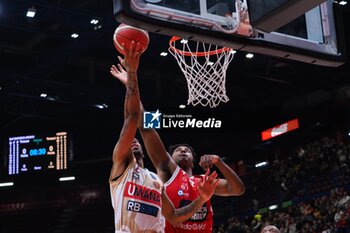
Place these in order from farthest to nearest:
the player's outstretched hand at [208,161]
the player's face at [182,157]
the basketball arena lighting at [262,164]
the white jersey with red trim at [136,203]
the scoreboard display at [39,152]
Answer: the basketball arena lighting at [262,164], the scoreboard display at [39,152], the player's face at [182,157], the player's outstretched hand at [208,161], the white jersey with red trim at [136,203]

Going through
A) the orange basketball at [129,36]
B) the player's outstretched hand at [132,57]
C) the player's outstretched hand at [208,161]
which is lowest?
the player's outstretched hand at [208,161]

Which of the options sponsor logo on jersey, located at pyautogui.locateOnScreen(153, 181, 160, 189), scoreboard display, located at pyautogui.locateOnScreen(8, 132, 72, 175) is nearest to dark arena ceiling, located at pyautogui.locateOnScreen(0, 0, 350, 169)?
scoreboard display, located at pyautogui.locateOnScreen(8, 132, 72, 175)

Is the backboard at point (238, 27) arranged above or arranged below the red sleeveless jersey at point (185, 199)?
above

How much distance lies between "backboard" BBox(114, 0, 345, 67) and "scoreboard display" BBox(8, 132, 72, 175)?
10808 mm

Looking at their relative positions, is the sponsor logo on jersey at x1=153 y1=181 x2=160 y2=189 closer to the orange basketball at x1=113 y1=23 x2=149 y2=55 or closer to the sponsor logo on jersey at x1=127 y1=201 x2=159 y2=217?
the sponsor logo on jersey at x1=127 y1=201 x2=159 y2=217

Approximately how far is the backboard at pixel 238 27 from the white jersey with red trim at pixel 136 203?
961mm

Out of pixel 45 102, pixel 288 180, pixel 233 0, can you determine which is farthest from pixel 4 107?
pixel 233 0

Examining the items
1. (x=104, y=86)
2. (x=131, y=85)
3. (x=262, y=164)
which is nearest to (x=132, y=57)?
(x=131, y=85)

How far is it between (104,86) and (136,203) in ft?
41.7

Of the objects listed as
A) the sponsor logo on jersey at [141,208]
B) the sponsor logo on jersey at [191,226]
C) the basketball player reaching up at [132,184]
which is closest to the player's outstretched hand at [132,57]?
the basketball player reaching up at [132,184]

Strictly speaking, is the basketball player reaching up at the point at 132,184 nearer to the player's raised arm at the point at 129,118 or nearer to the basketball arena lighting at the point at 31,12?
the player's raised arm at the point at 129,118

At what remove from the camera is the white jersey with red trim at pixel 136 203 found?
4.03 meters

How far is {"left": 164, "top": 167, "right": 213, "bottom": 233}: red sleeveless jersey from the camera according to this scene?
15.8 ft

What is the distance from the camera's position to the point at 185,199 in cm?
486
